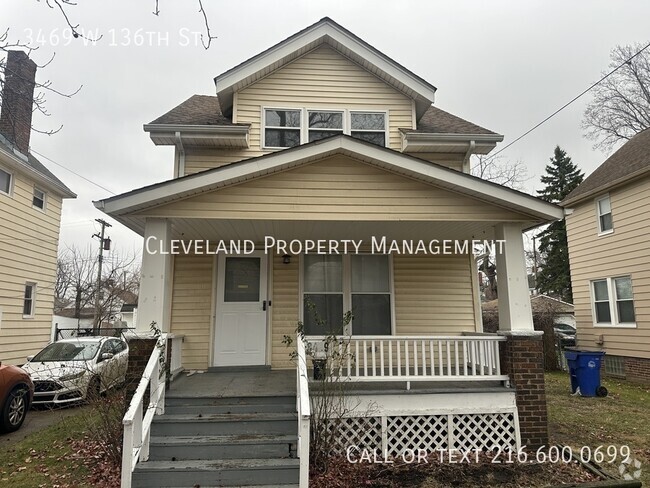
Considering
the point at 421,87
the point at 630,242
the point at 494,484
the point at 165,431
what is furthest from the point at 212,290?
the point at 630,242

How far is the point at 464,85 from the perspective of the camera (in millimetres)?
16328

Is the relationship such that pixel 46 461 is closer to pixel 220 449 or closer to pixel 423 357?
pixel 220 449

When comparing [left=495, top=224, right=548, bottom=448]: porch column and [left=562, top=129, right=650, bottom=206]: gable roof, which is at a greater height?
[left=562, top=129, right=650, bottom=206]: gable roof

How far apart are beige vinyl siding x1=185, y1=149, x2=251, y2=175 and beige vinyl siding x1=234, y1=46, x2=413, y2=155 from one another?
0.89 metres

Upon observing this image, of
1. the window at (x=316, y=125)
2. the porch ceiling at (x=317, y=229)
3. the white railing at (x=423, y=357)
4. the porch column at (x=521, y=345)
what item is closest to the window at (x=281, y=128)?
the window at (x=316, y=125)

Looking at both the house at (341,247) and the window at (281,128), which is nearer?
the house at (341,247)

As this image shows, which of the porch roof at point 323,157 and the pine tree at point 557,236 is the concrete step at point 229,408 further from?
the pine tree at point 557,236

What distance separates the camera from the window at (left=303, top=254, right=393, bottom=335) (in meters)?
8.00

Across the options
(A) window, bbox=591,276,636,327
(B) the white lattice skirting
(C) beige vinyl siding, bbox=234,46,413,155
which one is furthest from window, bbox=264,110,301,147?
(A) window, bbox=591,276,636,327

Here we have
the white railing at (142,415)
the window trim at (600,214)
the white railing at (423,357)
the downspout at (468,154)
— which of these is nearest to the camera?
the white railing at (142,415)

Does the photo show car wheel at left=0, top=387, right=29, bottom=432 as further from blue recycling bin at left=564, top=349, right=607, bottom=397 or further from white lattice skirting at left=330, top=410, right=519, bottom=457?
blue recycling bin at left=564, top=349, right=607, bottom=397

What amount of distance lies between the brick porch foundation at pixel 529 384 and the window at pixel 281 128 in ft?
17.9

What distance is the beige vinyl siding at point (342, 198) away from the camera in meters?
5.95

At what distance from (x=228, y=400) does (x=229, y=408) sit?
16 cm
